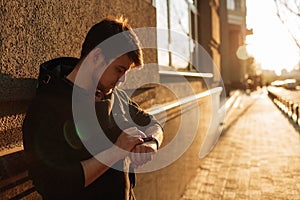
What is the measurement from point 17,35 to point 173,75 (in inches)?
145

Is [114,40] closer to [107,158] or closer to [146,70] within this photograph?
[107,158]

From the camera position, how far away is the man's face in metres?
1.59

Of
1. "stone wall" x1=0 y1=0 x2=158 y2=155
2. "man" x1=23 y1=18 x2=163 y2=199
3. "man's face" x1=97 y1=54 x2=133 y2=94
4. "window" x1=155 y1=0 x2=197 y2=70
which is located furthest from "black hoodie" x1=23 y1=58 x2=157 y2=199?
"window" x1=155 y1=0 x2=197 y2=70

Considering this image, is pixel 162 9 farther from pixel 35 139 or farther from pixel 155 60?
pixel 35 139

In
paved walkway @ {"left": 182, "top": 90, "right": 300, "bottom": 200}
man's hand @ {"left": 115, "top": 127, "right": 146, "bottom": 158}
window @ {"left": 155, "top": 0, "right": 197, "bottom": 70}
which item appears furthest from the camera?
window @ {"left": 155, "top": 0, "right": 197, "bottom": 70}

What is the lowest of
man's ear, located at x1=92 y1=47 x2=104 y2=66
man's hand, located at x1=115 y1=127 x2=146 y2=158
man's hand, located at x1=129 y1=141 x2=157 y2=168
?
man's hand, located at x1=129 y1=141 x2=157 y2=168

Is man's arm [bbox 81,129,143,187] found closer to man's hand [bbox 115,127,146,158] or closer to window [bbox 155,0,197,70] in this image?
man's hand [bbox 115,127,146,158]

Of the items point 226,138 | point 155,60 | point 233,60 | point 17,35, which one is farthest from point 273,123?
point 233,60

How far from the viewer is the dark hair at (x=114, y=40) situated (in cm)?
155

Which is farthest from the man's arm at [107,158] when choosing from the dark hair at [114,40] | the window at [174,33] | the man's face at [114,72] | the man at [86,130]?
the window at [174,33]

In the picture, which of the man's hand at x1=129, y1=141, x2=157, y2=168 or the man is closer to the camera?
the man

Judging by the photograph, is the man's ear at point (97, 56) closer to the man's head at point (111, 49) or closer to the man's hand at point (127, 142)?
the man's head at point (111, 49)

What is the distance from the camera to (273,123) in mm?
12195

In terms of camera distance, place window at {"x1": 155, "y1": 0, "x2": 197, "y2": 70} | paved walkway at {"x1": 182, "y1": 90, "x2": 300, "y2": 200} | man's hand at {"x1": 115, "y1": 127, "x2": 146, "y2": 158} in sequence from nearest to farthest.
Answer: man's hand at {"x1": 115, "y1": 127, "x2": 146, "y2": 158}
paved walkway at {"x1": 182, "y1": 90, "x2": 300, "y2": 200}
window at {"x1": 155, "y1": 0, "x2": 197, "y2": 70}
